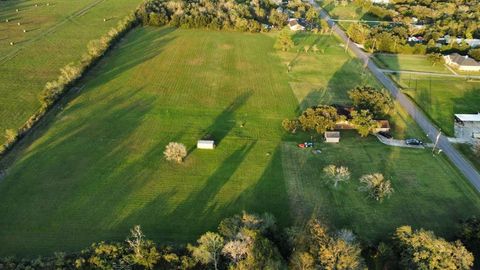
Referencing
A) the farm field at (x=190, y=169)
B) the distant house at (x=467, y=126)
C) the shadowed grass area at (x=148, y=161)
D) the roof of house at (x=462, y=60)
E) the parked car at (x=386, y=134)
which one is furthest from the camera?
the roof of house at (x=462, y=60)

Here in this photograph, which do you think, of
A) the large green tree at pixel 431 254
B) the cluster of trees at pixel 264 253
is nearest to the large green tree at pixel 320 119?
the cluster of trees at pixel 264 253

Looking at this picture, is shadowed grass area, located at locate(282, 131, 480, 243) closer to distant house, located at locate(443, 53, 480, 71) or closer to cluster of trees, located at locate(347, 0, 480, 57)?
distant house, located at locate(443, 53, 480, 71)

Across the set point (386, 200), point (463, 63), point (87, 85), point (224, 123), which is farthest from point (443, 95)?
point (87, 85)

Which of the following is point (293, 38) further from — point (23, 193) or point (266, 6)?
point (23, 193)

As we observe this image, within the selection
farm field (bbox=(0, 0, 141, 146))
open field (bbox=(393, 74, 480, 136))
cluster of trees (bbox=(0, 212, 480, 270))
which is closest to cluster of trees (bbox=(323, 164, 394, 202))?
cluster of trees (bbox=(0, 212, 480, 270))

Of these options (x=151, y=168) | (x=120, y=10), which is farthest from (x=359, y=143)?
(x=120, y=10)

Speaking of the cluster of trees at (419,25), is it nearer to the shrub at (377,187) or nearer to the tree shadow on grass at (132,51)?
the tree shadow on grass at (132,51)
